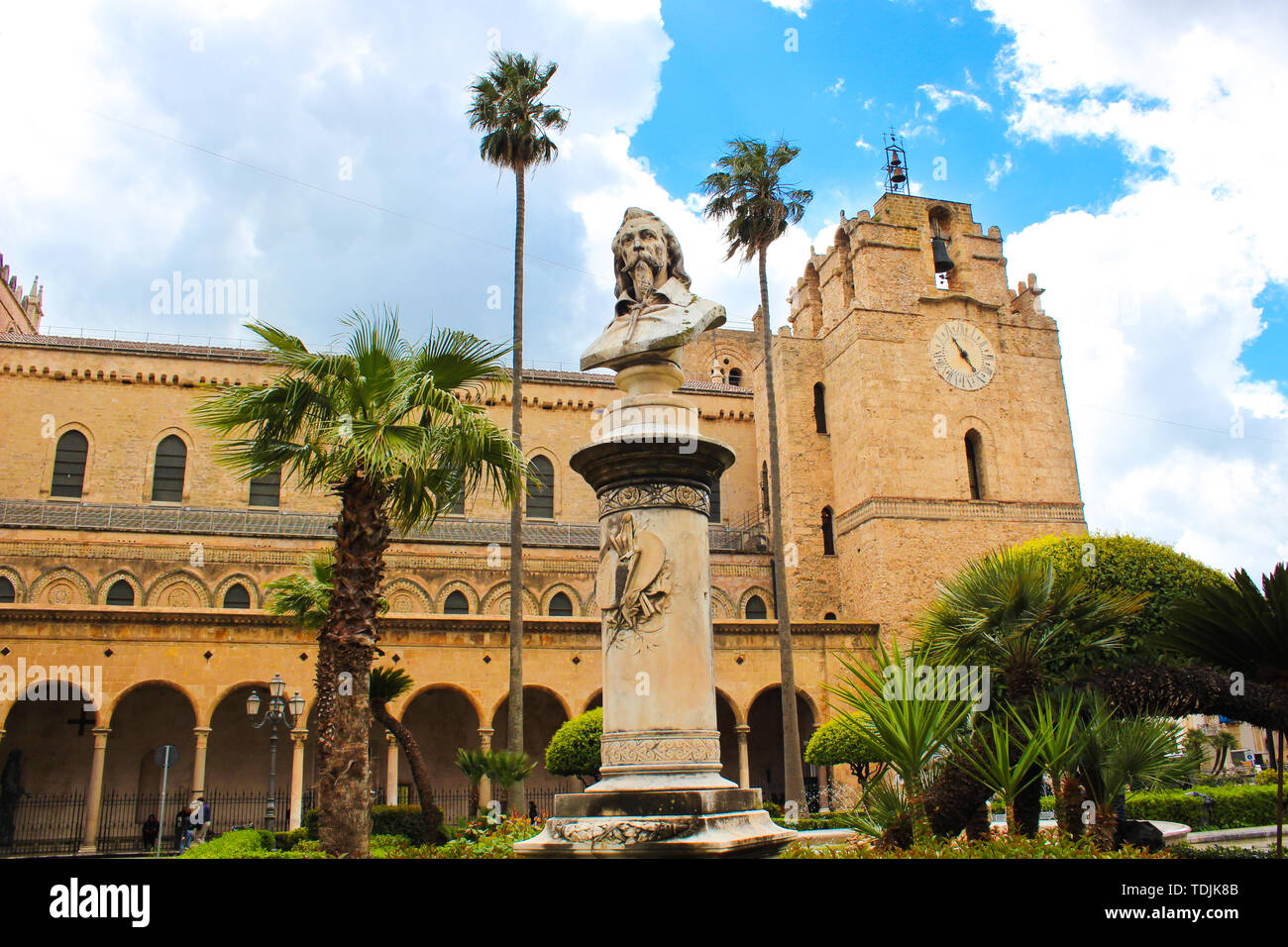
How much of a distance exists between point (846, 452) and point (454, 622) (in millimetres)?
14412

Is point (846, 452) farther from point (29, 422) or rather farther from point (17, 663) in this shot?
point (29, 422)

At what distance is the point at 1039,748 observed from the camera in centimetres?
663

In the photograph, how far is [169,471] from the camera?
31.7 m

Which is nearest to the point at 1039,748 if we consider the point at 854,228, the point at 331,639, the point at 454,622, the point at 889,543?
the point at 331,639

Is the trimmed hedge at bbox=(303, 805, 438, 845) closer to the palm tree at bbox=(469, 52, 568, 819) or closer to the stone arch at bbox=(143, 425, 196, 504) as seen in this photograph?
the palm tree at bbox=(469, 52, 568, 819)

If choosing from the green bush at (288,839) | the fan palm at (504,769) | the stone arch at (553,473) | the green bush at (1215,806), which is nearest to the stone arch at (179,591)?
the stone arch at (553,473)

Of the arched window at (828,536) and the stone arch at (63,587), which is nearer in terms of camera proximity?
the stone arch at (63,587)

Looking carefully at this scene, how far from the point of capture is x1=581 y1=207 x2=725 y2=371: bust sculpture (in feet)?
24.5

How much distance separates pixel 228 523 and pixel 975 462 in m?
24.4

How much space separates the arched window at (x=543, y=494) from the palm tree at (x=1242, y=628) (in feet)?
84.9

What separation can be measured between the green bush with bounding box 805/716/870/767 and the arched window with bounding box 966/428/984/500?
1245 centimetres

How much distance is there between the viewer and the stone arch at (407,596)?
28922 millimetres

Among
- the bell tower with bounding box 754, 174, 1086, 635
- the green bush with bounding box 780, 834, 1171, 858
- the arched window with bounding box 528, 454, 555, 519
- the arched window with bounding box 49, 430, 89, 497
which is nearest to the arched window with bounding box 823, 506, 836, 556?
the bell tower with bounding box 754, 174, 1086, 635

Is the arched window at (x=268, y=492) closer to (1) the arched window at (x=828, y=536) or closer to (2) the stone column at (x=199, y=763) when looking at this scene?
(2) the stone column at (x=199, y=763)
